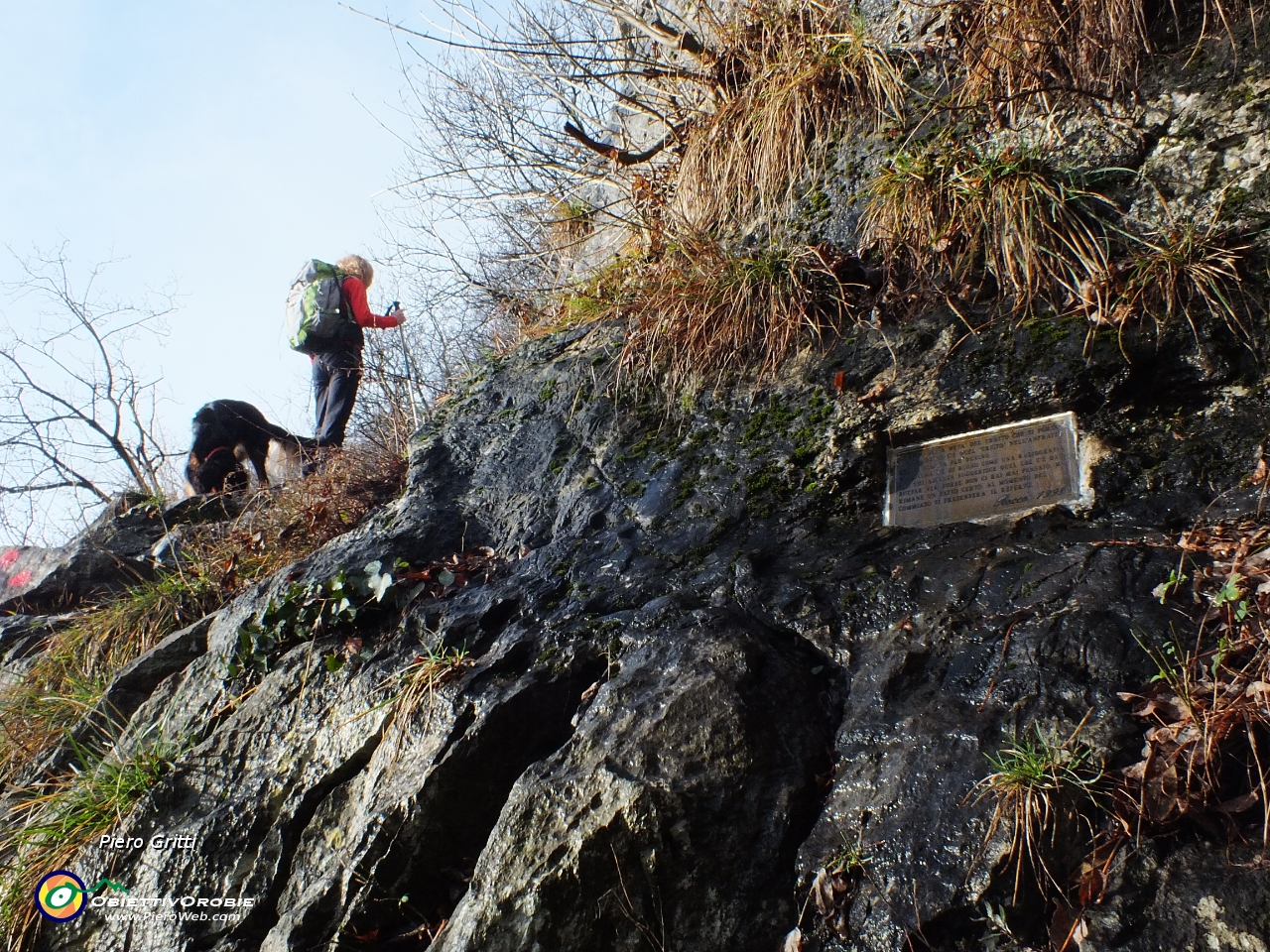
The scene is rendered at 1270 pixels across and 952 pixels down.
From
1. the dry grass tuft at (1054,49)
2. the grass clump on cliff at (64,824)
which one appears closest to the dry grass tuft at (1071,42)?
the dry grass tuft at (1054,49)

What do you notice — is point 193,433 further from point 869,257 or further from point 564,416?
point 869,257

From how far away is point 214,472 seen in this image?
7.96 metres

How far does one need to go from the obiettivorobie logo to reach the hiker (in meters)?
4.01

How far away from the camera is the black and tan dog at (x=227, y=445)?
312 inches

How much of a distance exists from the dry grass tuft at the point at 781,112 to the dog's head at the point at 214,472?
4.90 metres

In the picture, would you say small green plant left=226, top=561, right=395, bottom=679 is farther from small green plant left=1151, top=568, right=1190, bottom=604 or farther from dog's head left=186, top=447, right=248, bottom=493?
dog's head left=186, top=447, right=248, bottom=493

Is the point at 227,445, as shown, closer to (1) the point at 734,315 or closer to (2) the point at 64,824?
A: (2) the point at 64,824

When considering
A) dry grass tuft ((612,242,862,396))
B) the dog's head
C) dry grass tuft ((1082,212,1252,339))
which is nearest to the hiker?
the dog's head

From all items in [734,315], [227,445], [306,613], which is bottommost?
[306,613]

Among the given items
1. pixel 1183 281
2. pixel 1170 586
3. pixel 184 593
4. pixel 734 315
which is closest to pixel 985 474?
pixel 1170 586

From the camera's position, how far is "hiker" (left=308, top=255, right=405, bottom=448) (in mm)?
7309

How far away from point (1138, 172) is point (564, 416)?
3186mm

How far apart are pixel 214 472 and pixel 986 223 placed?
22.4ft

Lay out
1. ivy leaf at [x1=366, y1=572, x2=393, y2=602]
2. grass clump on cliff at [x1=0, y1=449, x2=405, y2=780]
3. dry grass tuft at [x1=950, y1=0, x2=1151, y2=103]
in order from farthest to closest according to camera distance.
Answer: grass clump on cliff at [x1=0, y1=449, x2=405, y2=780] → dry grass tuft at [x1=950, y1=0, x2=1151, y2=103] → ivy leaf at [x1=366, y1=572, x2=393, y2=602]
